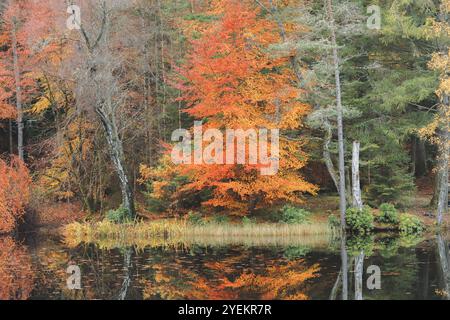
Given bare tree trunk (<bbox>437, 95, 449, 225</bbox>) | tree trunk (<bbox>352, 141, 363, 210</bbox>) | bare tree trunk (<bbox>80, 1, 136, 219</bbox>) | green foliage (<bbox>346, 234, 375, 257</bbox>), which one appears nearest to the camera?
green foliage (<bbox>346, 234, 375, 257</bbox>)

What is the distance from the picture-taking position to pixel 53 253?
20.5m

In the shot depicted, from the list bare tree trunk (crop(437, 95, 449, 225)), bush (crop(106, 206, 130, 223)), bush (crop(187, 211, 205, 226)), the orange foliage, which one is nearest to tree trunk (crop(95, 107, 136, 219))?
bush (crop(106, 206, 130, 223))

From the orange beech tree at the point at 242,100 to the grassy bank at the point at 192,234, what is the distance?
3.44 feet

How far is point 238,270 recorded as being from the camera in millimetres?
16266

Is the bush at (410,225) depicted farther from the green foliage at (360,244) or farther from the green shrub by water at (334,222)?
the green shrub by water at (334,222)

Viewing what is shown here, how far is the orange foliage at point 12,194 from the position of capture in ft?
83.5

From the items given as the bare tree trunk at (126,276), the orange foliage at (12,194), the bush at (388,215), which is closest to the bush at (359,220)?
the bush at (388,215)

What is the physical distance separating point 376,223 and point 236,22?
8089mm

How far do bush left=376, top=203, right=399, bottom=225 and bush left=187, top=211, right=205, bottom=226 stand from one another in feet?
20.1

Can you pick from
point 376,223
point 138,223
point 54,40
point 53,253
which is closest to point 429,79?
point 376,223

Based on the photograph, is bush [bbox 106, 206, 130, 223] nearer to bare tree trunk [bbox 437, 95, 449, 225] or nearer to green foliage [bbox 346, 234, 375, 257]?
green foliage [bbox 346, 234, 375, 257]

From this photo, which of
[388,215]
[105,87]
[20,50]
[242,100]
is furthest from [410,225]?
[20,50]

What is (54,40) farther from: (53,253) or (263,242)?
(263,242)

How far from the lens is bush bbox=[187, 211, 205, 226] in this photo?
24.4 meters
